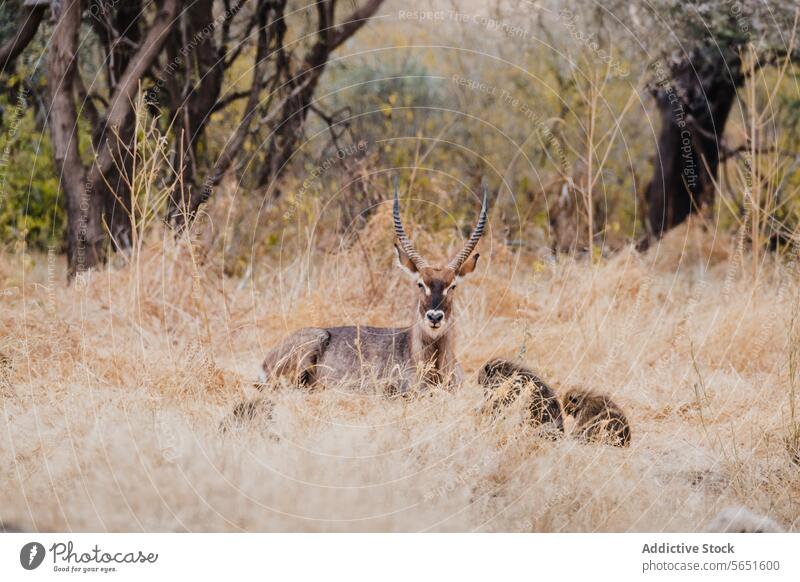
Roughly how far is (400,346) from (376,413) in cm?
122

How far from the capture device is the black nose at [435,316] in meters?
7.52

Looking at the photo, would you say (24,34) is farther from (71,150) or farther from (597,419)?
(597,419)

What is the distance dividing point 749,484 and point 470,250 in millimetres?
2792

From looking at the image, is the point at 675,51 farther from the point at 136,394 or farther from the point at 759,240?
the point at 136,394

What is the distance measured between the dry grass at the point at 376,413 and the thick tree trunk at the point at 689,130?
3.88 meters

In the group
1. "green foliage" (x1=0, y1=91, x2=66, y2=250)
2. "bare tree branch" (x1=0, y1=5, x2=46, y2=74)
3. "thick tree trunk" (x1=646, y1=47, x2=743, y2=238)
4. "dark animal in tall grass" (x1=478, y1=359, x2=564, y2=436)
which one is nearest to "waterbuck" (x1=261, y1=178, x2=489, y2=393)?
"dark animal in tall grass" (x1=478, y1=359, x2=564, y2=436)

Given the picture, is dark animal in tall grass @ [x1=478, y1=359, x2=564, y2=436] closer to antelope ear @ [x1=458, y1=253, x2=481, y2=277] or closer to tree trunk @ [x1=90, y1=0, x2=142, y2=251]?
antelope ear @ [x1=458, y1=253, x2=481, y2=277]

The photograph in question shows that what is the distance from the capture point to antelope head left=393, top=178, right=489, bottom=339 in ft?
24.9

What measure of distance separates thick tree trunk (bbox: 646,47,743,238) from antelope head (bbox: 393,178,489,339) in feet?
21.2

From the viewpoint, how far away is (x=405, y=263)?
8195mm

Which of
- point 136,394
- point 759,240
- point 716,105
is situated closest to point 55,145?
point 136,394

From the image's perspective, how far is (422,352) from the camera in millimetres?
7980

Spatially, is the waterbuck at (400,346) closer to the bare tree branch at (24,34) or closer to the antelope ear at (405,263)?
the antelope ear at (405,263)

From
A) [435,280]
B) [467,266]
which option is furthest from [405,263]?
[435,280]
